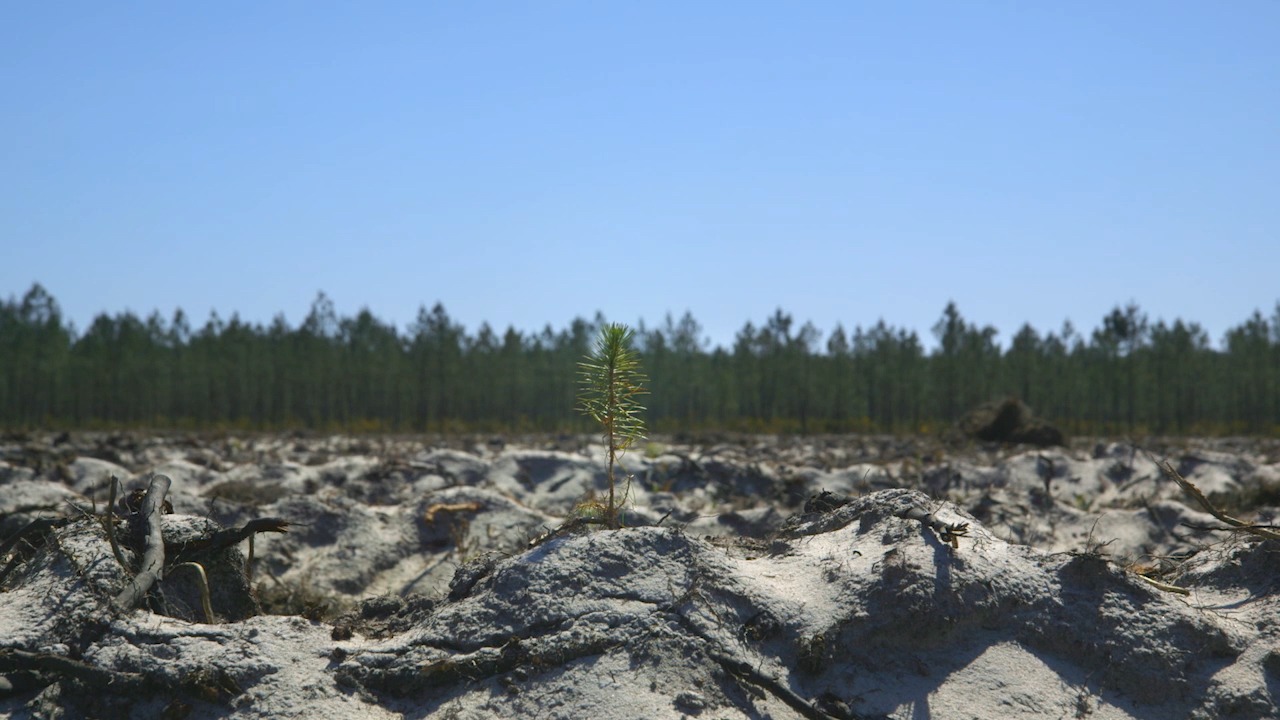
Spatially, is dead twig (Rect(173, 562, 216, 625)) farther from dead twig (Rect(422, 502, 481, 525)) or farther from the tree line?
the tree line

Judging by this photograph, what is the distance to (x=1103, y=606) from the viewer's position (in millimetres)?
3504

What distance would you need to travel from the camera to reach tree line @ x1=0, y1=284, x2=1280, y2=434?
220 ft

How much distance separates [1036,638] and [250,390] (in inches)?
2878

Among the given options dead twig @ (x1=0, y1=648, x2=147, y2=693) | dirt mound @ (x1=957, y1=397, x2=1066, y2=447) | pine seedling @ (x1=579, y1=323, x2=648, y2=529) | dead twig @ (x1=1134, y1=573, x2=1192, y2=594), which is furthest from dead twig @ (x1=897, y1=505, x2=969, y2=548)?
dirt mound @ (x1=957, y1=397, x2=1066, y2=447)

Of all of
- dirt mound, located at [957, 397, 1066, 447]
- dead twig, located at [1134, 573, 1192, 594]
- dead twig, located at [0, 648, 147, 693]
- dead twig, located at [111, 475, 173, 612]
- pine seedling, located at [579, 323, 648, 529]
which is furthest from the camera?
dirt mound, located at [957, 397, 1066, 447]

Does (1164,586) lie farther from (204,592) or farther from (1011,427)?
(1011,427)

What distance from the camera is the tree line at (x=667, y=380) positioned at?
220 ft

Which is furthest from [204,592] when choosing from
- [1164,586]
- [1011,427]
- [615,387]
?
[1011,427]

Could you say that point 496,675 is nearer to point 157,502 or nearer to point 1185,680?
point 157,502

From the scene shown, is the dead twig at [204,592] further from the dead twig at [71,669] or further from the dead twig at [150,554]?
the dead twig at [71,669]

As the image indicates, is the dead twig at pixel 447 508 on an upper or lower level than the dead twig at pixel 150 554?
lower

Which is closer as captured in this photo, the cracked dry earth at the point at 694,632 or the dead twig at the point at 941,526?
the cracked dry earth at the point at 694,632

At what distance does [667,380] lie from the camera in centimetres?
7425

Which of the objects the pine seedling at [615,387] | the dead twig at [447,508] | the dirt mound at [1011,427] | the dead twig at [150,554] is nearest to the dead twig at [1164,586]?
the pine seedling at [615,387]
